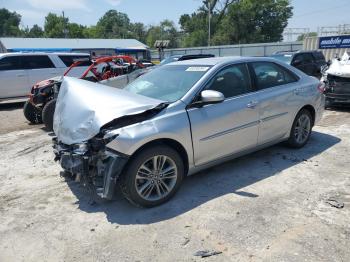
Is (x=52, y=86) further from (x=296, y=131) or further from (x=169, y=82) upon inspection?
(x=296, y=131)

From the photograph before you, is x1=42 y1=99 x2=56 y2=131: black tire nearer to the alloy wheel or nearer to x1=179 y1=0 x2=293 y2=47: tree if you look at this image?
the alloy wheel

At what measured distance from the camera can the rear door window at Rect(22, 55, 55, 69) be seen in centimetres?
1219

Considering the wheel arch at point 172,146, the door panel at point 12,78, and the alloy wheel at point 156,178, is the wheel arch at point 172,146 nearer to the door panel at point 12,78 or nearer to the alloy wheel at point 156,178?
the alloy wheel at point 156,178

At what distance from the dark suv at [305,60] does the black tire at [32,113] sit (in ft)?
29.9

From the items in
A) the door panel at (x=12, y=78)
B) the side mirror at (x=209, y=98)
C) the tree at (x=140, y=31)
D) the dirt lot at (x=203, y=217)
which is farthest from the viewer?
the tree at (x=140, y=31)

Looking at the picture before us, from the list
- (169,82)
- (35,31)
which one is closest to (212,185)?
(169,82)

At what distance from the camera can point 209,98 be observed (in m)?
4.07

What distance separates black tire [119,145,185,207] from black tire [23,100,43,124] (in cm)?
599

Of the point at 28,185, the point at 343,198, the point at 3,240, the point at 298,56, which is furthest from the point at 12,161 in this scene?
the point at 298,56

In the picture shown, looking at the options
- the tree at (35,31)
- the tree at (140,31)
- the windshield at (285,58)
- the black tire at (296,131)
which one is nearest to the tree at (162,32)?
the tree at (140,31)

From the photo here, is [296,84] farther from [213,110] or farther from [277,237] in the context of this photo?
[277,237]

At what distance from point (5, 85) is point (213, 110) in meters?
9.95

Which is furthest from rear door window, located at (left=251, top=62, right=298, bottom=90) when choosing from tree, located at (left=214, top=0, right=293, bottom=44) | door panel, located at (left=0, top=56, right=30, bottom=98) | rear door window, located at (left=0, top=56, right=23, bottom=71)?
tree, located at (left=214, top=0, right=293, bottom=44)

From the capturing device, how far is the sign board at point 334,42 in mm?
19672
